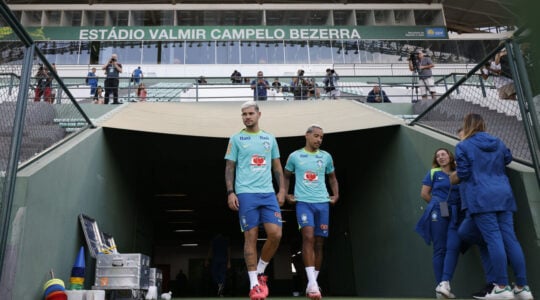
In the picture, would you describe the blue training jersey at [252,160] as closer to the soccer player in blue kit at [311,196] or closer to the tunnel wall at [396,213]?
the soccer player in blue kit at [311,196]

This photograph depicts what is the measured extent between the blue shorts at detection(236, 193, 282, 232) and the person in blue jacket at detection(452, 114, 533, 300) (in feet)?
5.96

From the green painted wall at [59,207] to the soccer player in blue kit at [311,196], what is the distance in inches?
103

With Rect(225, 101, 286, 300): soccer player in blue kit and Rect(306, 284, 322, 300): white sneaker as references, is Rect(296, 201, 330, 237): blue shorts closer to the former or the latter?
Rect(225, 101, 286, 300): soccer player in blue kit

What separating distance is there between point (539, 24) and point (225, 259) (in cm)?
1112

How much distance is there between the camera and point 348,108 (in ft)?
30.7

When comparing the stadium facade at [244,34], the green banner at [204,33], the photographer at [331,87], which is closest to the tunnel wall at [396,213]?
the photographer at [331,87]

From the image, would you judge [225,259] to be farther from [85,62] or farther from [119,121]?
[85,62]

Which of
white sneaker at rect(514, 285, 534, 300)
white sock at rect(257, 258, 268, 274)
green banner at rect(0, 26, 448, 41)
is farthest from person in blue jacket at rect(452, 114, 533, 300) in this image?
green banner at rect(0, 26, 448, 41)

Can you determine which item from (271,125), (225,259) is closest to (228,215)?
(225,259)

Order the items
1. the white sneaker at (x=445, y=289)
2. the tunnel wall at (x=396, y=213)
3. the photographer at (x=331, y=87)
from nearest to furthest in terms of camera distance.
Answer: the tunnel wall at (x=396, y=213) < the white sneaker at (x=445, y=289) < the photographer at (x=331, y=87)

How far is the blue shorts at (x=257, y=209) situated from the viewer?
4.29 meters

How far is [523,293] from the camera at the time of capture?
385 cm

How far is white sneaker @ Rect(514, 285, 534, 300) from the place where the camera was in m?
3.84

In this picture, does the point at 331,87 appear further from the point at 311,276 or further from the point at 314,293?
the point at 314,293
